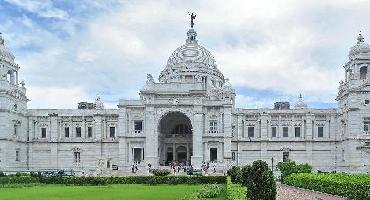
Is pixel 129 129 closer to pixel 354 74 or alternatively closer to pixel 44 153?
pixel 44 153

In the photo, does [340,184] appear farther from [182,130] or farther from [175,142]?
[182,130]

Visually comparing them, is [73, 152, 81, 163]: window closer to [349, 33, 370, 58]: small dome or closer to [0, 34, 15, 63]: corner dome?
[0, 34, 15, 63]: corner dome

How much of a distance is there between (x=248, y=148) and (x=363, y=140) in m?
16.2

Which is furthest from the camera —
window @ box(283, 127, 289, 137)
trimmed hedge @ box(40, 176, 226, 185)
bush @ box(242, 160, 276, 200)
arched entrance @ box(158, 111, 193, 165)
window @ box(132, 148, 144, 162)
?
window @ box(283, 127, 289, 137)

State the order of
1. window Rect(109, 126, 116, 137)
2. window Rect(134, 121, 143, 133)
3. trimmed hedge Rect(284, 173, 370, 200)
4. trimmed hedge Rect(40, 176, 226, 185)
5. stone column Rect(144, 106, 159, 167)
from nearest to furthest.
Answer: trimmed hedge Rect(284, 173, 370, 200), trimmed hedge Rect(40, 176, 226, 185), stone column Rect(144, 106, 159, 167), window Rect(134, 121, 143, 133), window Rect(109, 126, 116, 137)

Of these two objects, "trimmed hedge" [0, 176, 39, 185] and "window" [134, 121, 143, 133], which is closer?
"trimmed hedge" [0, 176, 39, 185]

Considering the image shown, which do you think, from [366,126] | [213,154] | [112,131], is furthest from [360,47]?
[112,131]

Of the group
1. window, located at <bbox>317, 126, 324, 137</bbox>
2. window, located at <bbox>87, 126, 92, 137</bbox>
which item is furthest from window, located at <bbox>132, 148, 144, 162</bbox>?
window, located at <bbox>317, 126, 324, 137</bbox>

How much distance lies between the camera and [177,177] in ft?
169

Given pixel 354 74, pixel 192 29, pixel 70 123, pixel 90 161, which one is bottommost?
pixel 90 161

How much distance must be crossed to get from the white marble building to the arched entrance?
0.44 feet

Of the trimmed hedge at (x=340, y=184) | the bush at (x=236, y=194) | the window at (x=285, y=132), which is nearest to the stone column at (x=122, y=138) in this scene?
the window at (x=285, y=132)

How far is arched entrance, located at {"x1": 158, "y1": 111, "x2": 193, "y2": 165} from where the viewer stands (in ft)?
254

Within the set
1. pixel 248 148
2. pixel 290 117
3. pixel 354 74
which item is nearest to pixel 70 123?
pixel 248 148
